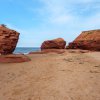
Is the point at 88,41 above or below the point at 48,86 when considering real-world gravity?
above

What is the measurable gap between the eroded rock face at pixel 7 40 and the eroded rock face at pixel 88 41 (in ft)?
51.9

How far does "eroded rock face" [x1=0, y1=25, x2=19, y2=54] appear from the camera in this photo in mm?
15436

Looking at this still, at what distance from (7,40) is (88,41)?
1697cm

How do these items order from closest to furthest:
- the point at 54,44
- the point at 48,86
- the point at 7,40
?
1. the point at 48,86
2. the point at 7,40
3. the point at 54,44

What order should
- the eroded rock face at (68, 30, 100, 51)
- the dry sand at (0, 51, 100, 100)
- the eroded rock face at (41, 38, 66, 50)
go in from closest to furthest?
1. the dry sand at (0, 51, 100, 100)
2. the eroded rock face at (68, 30, 100, 51)
3. the eroded rock face at (41, 38, 66, 50)

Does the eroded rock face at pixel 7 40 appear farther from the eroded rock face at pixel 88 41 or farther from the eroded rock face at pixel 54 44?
the eroded rock face at pixel 88 41

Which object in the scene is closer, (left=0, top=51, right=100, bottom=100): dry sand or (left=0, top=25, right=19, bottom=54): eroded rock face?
(left=0, top=51, right=100, bottom=100): dry sand

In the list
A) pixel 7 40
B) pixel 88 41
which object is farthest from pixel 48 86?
pixel 88 41

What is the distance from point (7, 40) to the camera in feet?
51.5

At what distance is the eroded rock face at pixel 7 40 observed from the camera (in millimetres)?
15436

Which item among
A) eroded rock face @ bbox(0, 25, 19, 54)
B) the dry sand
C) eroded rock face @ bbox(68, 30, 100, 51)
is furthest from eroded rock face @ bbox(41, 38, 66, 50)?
the dry sand

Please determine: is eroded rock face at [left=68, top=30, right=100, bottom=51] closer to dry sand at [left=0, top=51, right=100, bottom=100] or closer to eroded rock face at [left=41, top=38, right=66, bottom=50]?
eroded rock face at [left=41, top=38, right=66, bottom=50]

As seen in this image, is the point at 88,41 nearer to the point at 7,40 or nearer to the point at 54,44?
the point at 54,44

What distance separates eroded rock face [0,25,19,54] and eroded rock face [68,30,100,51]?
1581 cm
